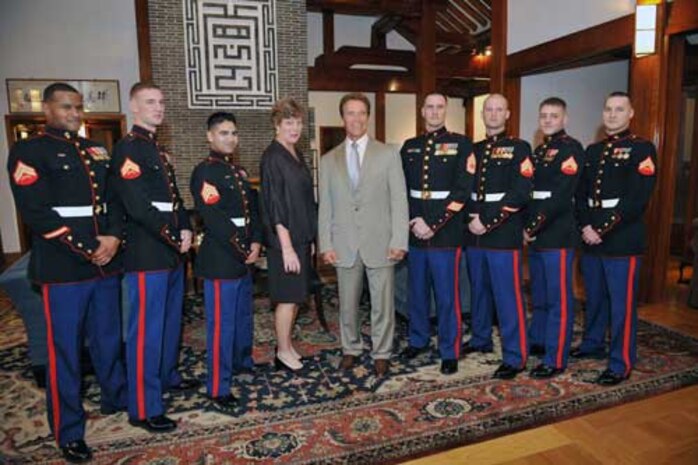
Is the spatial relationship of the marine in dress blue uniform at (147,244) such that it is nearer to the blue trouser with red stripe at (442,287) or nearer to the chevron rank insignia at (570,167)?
the blue trouser with red stripe at (442,287)

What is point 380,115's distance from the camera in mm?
11734

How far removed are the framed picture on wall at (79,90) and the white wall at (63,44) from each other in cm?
7

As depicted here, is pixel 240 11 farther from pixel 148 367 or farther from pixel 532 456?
pixel 532 456

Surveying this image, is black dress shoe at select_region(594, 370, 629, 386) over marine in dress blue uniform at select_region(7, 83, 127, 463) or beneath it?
beneath

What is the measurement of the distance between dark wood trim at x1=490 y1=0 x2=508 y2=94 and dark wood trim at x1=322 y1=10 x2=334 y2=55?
5486 mm

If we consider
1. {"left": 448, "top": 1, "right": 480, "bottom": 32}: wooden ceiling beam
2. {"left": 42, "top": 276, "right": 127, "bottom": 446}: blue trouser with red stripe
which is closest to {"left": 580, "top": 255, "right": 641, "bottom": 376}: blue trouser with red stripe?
{"left": 42, "top": 276, "right": 127, "bottom": 446}: blue trouser with red stripe

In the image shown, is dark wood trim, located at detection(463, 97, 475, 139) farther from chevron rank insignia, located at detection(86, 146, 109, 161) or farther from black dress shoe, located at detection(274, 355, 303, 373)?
chevron rank insignia, located at detection(86, 146, 109, 161)

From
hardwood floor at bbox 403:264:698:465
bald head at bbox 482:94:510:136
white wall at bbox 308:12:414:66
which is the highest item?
white wall at bbox 308:12:414:66

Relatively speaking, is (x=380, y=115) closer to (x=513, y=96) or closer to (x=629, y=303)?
(x=513, y=96)

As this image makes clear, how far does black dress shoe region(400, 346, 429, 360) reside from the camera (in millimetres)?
3049

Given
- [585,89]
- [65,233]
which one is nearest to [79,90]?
[65,233]

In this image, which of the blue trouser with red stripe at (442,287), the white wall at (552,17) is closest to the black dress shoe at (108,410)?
the blue trouser with red stripe at (442,287)

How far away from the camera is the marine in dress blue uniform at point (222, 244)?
2.38 m

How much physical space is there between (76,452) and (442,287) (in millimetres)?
1917
